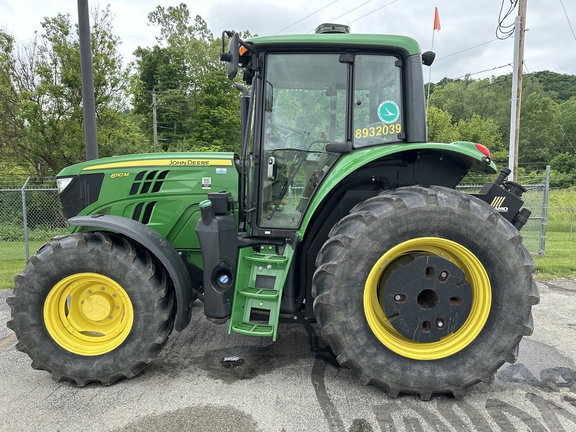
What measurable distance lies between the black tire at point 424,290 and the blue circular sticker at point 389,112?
2.19ft

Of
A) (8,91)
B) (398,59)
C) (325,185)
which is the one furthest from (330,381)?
(8,91)

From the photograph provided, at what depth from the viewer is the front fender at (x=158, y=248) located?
2.86 metres


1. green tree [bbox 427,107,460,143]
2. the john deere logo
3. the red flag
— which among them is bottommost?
the john deere logo

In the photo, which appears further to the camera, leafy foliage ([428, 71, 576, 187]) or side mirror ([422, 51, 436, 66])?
leafy foliage ([428, 71, 576, 187])

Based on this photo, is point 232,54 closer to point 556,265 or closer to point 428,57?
point 428,57

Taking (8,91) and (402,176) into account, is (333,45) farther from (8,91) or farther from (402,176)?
(8,91)

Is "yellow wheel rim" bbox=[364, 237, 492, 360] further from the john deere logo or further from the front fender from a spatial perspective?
the front fender

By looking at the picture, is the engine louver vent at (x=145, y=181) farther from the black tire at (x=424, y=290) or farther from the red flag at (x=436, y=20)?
the red flag at (x=436, y=20)

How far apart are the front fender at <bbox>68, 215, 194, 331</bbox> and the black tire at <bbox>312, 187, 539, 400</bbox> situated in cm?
104

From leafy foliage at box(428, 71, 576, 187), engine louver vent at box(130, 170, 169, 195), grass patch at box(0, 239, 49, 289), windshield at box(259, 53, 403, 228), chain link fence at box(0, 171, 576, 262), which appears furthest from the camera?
leafy foliage at box(428, 71, 576, 187)

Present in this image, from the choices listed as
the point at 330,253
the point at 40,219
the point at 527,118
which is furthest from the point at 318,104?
the point at 527,118

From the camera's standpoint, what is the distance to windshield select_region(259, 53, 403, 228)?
2939 mm

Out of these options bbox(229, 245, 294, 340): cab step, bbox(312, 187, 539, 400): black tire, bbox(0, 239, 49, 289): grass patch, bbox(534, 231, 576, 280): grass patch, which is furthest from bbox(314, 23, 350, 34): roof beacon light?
bbox(0, 239, 49, 289): grass patch

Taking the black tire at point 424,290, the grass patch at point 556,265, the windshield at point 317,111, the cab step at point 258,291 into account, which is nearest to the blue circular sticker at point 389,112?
the windshield at point 317,111
